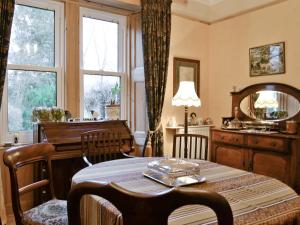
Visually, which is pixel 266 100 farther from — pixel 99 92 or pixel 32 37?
pixel 32 37

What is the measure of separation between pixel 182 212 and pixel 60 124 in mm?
2041

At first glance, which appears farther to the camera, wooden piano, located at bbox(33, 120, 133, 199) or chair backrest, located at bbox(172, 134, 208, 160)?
wooden piano, located at bbox(33, 120, 133, 199)

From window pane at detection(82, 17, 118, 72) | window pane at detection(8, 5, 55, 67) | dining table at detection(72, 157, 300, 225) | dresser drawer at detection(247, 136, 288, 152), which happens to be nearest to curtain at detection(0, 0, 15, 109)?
window pane at detection(8, 5, 55, 67)

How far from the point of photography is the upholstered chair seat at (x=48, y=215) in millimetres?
1657

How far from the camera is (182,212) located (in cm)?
117

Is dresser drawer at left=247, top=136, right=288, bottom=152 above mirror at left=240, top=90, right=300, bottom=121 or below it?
below

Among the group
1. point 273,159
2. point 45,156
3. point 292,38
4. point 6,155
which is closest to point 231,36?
point 292,38

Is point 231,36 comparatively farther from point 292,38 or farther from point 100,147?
point 100,147

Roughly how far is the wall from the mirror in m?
0.19

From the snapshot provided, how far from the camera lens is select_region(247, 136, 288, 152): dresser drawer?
3002mm

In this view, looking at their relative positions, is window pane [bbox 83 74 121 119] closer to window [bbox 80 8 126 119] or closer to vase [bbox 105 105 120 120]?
window [bbox 80 8 126 119]

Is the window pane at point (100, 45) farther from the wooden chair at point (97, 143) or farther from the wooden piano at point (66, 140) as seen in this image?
the wooden chair at point (97, 143)

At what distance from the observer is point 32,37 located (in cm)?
314

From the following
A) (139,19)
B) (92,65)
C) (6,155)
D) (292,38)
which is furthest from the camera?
(139,19)
